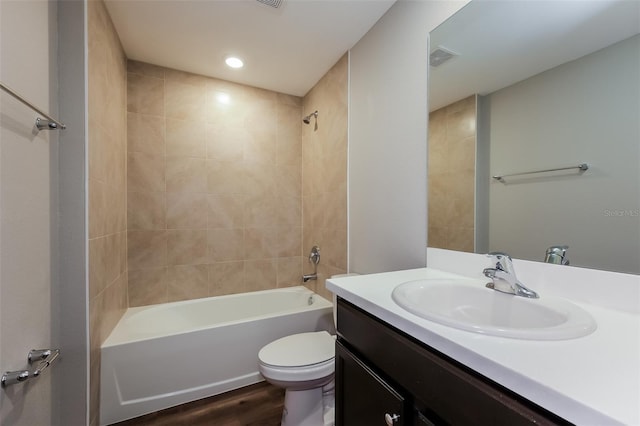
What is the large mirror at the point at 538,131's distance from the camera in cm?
76

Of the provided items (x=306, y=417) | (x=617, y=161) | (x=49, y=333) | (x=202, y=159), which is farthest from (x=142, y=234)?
(x=617, y=161)


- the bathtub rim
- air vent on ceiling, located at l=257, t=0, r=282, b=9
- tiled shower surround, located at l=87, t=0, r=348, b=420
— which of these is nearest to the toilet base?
the bathtub rim

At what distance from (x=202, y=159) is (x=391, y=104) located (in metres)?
1.67

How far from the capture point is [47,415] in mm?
1099

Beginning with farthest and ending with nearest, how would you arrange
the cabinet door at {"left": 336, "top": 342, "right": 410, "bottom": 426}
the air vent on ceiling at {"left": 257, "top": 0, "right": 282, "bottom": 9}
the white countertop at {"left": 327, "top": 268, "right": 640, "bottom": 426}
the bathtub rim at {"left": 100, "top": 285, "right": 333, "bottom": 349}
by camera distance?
the bathtub rim at {"left": 100, "top": 285, "right": 333, "bottom": 349} < the air vent on ceiling at {"left": 257, "top": 0, "right": 282, "bottom": 9} < the cabinet door at {"left": 336, "top": 342, "right": 410, "bottom": 426} < the white countertop at {"left": 327, "top": 268, "right": 640, "bottom": 426}

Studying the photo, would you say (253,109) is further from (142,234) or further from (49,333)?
(49,333)

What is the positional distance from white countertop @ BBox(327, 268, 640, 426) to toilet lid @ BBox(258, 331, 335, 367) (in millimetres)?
873

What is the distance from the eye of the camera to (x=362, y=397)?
877 mm

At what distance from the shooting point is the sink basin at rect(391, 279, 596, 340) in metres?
0.58

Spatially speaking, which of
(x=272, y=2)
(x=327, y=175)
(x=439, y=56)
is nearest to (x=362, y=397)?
(x=439, y=56)

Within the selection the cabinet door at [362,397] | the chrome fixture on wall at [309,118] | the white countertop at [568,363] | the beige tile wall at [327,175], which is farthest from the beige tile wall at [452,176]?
the chrome fixture on wall at [309,118]

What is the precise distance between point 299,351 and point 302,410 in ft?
0.97

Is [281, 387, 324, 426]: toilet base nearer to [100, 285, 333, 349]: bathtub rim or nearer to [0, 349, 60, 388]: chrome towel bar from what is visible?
[100, 285, 333, 349]: bathtub rim

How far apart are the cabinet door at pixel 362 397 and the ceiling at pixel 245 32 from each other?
6.01 feet
